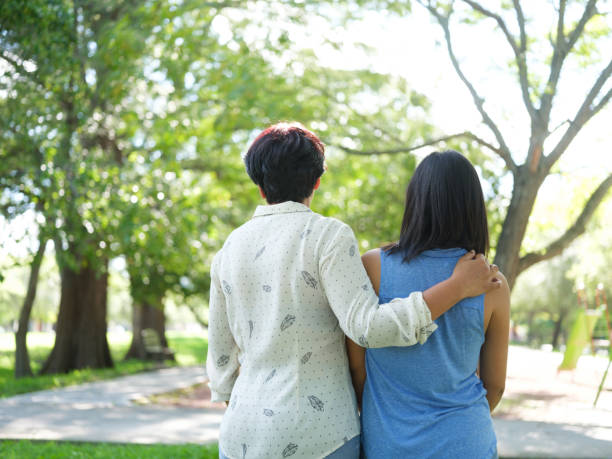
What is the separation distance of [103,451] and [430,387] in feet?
14.9

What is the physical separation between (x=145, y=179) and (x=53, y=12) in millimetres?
3794

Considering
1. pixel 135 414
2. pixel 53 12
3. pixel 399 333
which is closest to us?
pixel 399 333

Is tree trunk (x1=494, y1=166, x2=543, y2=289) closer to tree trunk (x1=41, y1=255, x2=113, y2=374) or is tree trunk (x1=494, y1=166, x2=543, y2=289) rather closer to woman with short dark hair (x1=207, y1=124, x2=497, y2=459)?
woman with short dark hair (x1=207, y1=124, x2=497, y2=459)

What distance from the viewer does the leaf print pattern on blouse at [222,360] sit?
2408 millimetres

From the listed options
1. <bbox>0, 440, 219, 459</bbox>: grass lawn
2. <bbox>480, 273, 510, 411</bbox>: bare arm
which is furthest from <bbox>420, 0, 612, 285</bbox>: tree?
<bbox>480, 273, 510, 411</bbox>: bare arm

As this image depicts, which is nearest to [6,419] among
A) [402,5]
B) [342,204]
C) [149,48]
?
[149,48]

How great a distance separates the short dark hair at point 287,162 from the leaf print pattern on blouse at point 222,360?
0.59 m

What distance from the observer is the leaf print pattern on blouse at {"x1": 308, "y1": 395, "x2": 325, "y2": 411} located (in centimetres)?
206

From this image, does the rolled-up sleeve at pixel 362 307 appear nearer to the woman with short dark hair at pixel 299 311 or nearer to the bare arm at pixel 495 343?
the woman with short dark hair at pixel 299 311

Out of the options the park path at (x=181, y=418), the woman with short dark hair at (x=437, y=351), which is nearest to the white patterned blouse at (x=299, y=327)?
the woman with short dark hair at (x=437, y=351)

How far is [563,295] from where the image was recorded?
37000 millimetres

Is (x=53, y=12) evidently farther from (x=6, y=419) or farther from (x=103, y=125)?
(x=103, y=125)

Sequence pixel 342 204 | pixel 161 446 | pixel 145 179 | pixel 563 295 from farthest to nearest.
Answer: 1. pixel 563 295
2. pixel 342 204
3. pixel 145 179
4. pixel 161 446

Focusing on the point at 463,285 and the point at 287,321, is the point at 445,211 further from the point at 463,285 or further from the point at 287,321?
the point at 287,321
